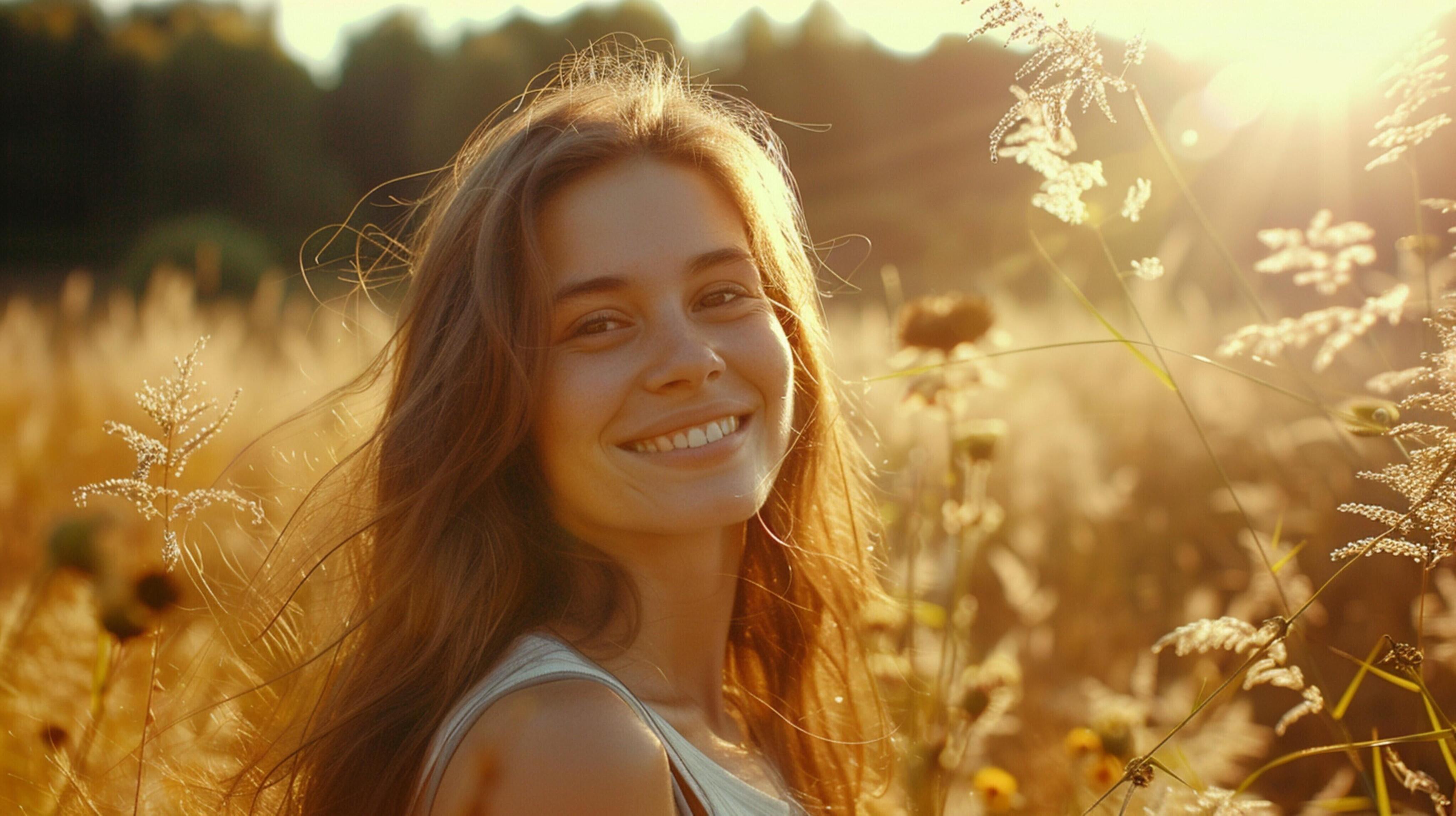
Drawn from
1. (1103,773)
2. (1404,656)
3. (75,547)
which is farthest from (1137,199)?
(75,547)

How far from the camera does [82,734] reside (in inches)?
72.0

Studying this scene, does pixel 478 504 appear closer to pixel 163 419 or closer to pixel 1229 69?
pixel 163 419

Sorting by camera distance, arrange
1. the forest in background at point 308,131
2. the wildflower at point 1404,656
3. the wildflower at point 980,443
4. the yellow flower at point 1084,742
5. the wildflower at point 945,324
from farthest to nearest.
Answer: the forest in background at point 308,131, the wildflower at point 945,324, the wildflower at point 980,443, the yellow flower at point 1084,742, the wildflower at point 1404,656

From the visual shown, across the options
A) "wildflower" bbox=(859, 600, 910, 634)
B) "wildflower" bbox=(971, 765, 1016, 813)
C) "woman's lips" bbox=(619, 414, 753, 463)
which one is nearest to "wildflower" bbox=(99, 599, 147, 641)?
"woman's lips" bbox=(619, 414, 753, 463)

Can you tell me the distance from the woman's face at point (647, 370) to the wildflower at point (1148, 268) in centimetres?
57

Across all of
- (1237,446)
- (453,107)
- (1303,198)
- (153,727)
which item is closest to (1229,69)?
(153,727)

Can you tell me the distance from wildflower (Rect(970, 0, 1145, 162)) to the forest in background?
17447 mm

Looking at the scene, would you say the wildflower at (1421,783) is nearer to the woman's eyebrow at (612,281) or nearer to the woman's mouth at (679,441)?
the woman's mouth at (679,441)

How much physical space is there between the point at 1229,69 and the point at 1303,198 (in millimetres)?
5705

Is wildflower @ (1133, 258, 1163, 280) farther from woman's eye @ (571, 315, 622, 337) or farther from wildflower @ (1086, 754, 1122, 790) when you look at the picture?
wildflower @ (1086, 754, 1122, 790)

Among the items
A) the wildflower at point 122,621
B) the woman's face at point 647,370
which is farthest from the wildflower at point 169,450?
the woman's face at point 647,370

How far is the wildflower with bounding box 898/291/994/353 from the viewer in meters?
2.34

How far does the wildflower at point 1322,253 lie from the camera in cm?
133

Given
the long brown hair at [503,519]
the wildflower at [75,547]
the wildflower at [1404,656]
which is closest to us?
the wildflower at [1404,656]
